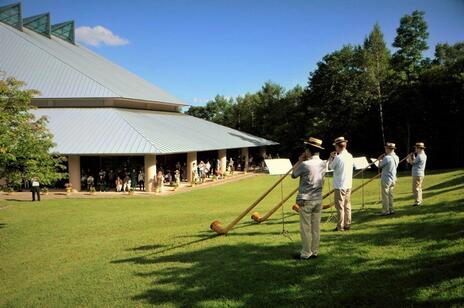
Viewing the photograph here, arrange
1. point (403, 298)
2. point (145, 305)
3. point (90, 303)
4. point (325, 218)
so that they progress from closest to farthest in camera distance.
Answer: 1. point (403, 298)
2. point (145, 305)
3. point (90, 303)
4. point (325, 218)

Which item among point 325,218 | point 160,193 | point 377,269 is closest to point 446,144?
point 160,193

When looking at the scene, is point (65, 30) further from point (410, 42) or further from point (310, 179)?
point (310, 179)

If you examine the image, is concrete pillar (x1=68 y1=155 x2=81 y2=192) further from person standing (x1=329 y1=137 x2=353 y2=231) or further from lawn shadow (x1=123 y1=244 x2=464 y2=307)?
person standing (x1=329 y1=137 x2=353 y2=231)

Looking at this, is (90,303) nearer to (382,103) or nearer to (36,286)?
(36,286)

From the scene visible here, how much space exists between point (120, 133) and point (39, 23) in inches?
809

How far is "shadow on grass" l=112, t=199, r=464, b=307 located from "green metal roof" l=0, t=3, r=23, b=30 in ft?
115

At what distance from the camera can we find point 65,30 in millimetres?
42688

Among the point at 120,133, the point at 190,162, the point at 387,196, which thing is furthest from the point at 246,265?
the point at 190,162

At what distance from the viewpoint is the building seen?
992 inches

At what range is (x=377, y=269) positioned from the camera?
597cm

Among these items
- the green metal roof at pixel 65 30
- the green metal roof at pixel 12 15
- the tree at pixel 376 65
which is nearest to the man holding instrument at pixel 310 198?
the tree at pixel 376 65

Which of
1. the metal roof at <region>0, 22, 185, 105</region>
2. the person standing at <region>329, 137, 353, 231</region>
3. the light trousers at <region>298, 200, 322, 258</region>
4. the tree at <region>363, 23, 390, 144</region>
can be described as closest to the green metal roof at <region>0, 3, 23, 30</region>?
the metal roof at <region>0, 22, 185, 105</region>

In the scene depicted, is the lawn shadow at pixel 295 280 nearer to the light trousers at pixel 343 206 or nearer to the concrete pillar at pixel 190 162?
the light trousers at pixel 343 206

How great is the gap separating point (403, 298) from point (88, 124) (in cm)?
2605
